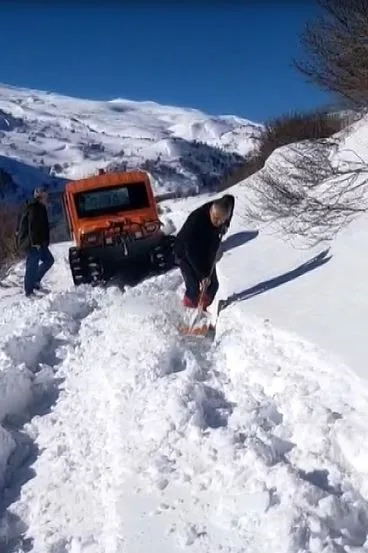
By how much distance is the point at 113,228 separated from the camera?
1383 centimetres

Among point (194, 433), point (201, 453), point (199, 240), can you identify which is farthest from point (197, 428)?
point (199, 240)

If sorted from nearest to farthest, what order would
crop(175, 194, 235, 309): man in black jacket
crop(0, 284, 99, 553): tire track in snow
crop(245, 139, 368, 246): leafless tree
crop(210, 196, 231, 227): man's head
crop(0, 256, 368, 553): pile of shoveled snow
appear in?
crop(0, 256, 368, 553): pile of shoveled snow
crop(0, 284, 99, 553): tire track in snow
crop(210, 196, 231, 227): man's head
crop(175, 194, 235, 309): man in black jacket
crop(245, 139, 368, 246): leafless tree

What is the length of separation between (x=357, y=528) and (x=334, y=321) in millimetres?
3145

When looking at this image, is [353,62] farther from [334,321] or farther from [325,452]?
[325,452]

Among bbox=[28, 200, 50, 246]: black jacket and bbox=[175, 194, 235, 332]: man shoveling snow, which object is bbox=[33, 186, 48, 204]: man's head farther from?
bbox=[175, 194, 235, 332]: man shoveling snow

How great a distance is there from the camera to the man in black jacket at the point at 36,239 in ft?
42.7

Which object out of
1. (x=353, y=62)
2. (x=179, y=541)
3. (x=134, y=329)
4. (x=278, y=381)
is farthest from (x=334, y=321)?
(x=353, y=62)

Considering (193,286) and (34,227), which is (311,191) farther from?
(193,286)

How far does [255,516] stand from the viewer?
446cm

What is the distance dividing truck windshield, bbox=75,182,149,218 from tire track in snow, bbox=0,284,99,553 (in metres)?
3.43

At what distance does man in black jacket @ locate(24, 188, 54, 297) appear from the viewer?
13008 mm

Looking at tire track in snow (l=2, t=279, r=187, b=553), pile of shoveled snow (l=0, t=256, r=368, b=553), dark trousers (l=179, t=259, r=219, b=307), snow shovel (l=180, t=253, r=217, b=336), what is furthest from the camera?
dark trousers (l=179, t=259, r=219, b=307)

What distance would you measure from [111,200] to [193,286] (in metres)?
5.78

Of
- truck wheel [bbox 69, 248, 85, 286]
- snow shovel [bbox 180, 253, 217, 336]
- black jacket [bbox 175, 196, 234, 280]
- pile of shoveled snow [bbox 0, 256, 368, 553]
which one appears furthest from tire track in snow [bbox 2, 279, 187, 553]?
truck wheel [bbox 69, 248, 85, 286]
